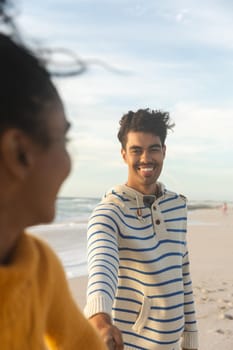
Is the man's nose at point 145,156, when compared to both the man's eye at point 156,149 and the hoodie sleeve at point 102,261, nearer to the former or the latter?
the man's eye at point 156,149

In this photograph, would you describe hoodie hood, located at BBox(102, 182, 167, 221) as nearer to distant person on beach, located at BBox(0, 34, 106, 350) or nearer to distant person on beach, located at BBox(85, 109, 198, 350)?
distant person on beach, located at BBox(85, 109, 198, 350)

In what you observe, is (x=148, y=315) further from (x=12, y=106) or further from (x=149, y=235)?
(x=12, y=106)

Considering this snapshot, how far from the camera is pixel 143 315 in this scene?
112 inches

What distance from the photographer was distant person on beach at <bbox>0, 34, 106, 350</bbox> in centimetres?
105

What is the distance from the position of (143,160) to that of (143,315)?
2.66 ft

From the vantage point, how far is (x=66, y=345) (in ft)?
4.34

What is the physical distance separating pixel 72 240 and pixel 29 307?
14852mm

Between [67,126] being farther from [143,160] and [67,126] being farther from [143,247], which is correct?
[143,160]

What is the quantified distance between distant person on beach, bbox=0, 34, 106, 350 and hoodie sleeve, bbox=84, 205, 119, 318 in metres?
0.93

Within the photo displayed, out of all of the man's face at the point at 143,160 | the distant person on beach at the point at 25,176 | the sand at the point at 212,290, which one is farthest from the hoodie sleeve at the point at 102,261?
the sand at the point at 212,290

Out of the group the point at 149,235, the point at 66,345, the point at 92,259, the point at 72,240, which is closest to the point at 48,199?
the point at 66,345

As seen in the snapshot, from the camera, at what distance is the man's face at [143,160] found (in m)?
3.12

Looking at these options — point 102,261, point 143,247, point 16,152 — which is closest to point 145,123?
point 143,247

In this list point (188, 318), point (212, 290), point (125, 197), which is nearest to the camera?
point (125, 197)
